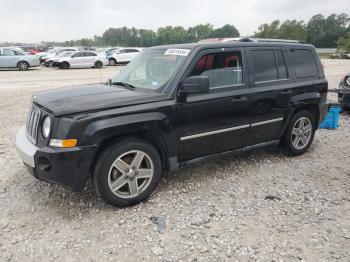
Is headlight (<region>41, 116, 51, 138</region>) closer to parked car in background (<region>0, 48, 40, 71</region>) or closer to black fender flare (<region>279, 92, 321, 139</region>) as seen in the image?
black fender flare (<region>279, 92, 321, 139</region>)

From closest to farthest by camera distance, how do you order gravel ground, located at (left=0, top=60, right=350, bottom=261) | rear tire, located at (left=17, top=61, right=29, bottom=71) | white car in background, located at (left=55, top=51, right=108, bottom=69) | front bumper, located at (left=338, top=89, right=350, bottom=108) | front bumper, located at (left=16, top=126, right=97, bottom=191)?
gravel ground, located at (left=0, top=60, right=350, bottom=261) < front bumper, located at (left=16, top=126, right=97, bottom=191) < front bumper, located at (left=338, top=89, right=350, bottom=108) < rear tire, located at (left=17, top=61, right=29, bottom=71) < white car in background, located at (left=55, top=51, right=108, bottom=69)

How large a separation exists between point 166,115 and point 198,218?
47.0 inches

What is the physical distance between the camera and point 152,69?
4289 mm

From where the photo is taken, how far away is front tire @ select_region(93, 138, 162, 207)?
340 centimetres

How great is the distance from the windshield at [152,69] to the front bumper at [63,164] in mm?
1206

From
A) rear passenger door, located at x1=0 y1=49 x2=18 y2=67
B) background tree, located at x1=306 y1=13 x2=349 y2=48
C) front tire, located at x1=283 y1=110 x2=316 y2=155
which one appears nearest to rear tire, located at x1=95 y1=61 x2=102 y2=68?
rear passenger door, located at x1=0 y1=49 x2=18 y2=67

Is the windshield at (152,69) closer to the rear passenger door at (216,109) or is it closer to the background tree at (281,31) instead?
the rear passenger door at (216,109)

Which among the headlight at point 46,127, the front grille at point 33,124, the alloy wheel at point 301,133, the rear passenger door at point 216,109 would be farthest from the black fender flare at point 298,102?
the front grille at point 33,124

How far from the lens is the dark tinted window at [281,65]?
4.80m

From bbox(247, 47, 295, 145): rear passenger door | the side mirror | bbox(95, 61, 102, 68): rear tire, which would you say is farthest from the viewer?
bbox(95, 61, 102, 68): rear tire

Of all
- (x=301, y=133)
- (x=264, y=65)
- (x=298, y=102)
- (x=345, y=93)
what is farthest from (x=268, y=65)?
(x=345, y=93)

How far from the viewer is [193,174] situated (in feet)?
15.0

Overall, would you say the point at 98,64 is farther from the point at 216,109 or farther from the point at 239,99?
the point at 216,109

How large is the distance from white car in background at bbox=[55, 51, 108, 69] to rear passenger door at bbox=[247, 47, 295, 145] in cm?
2240
